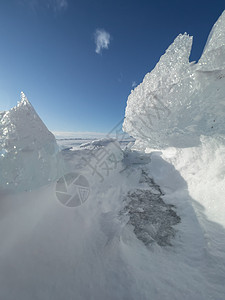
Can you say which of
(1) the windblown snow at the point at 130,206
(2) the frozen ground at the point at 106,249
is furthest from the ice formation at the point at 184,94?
(2) the frozen ground at the point at 106,249

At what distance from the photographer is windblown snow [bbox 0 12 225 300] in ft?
6.08

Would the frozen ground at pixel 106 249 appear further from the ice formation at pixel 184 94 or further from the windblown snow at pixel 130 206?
the ice formation at pixel 184 94

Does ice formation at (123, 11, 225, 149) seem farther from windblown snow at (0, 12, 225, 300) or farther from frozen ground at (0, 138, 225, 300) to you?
frozen ground at (0, 138, 225, 300)

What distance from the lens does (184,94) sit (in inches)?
146

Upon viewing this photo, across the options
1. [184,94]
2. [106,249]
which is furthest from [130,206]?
[184,94]

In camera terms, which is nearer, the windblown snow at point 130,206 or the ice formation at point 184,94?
the windblown snow at point 130,206

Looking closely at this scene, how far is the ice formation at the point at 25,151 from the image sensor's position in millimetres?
2723

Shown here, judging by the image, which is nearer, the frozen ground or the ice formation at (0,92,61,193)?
the frozen ground

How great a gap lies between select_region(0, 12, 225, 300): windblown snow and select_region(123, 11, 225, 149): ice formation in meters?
0.02

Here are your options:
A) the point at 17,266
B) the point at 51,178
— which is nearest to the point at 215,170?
the point at 51,178

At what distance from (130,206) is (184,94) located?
10.4 ft

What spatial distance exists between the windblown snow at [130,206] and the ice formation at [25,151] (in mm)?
20

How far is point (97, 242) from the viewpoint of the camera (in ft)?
8.20

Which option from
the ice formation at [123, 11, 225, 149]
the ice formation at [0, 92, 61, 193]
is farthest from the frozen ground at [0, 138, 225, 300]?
the ice formation at [123, 11, 225, 149]
